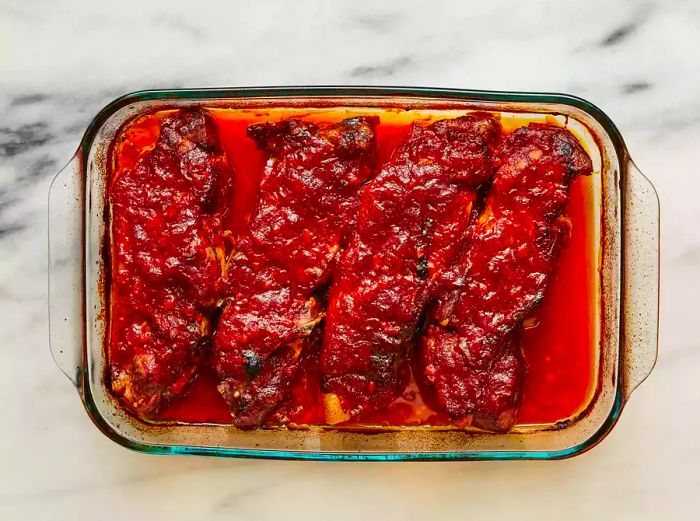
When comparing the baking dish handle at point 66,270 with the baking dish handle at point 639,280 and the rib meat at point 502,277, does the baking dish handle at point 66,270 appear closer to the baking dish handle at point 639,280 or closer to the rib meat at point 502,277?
the rib meat at point 502,277

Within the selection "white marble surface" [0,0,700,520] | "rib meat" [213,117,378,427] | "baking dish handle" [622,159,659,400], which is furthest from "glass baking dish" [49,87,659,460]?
"white marble surface" [0,0,700,520]

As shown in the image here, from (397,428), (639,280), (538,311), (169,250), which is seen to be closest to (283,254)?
(169,250)

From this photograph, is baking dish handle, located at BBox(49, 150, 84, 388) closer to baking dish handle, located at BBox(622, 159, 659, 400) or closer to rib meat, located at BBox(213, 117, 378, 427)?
rib meat, located at BBox(213, 117, 378, 427)

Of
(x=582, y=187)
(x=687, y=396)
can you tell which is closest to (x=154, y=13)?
(x=582, y=187)

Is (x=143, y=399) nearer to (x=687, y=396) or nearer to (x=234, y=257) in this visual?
(x=234, y=257)

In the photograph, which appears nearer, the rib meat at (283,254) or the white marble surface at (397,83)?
the rib meat at (283,254)

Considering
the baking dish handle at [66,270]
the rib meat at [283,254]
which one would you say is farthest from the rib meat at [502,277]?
the baking dish handle at [66,270]
